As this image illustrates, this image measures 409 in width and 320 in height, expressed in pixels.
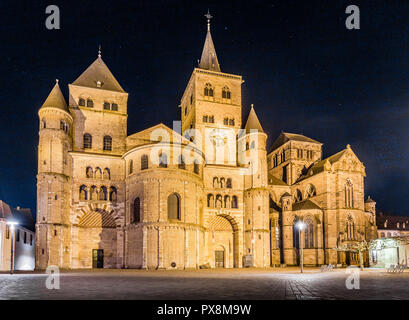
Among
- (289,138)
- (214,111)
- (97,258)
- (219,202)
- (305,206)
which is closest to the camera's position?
(97,258)

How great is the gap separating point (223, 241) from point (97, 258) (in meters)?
18.2

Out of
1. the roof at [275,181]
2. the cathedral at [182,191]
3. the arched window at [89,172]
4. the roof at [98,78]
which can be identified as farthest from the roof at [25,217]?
the roof at [275,181]

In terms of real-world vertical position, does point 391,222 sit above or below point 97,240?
above

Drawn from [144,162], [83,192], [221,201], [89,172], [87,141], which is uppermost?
[87,141]

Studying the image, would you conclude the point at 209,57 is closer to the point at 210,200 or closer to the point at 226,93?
the point at 226,93

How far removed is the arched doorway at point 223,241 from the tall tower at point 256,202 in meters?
2.14

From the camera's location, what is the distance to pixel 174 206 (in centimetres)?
4725

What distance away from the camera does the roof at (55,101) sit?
162ft

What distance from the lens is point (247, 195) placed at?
2275 inches

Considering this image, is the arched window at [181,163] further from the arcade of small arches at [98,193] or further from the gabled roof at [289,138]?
the gabled roof at [289,138]

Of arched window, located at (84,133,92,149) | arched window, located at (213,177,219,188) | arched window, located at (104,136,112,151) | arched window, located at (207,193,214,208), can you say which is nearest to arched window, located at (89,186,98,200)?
arched window, located at (84,133,92,149)

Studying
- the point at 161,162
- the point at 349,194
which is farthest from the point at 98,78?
the point at 349,194
